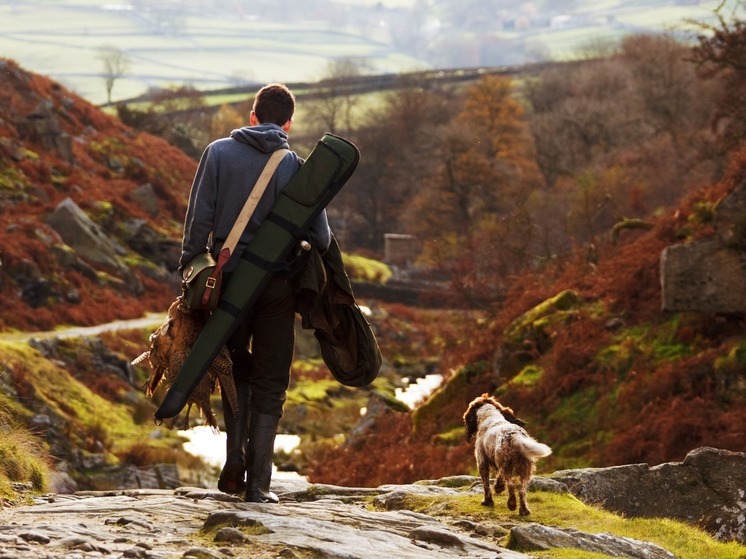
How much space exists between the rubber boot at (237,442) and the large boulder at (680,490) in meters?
3.28

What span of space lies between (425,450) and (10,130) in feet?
102

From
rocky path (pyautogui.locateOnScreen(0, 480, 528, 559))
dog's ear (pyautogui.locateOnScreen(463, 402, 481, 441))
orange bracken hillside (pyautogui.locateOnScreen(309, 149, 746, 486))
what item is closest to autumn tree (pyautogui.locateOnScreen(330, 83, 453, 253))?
orange bracken hillside (pyautogui.locateOnScreen(309, 149, 746, 486))

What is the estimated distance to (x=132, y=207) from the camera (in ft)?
164

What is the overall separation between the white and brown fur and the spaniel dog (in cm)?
193

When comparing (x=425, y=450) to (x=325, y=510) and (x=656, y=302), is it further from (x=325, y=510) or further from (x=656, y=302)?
(x=325, y=510)

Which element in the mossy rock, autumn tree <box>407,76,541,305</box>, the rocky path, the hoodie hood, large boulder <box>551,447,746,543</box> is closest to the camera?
the rocky path

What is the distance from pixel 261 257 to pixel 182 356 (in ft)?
2.86

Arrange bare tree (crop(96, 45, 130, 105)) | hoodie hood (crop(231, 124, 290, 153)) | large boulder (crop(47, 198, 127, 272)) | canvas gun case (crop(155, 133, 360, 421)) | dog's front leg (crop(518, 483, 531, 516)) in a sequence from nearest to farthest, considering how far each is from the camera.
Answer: canvas gun case (crop(155, 133, 360, 421)), hoodie hood (crop(231, 124, 290, 153)), dog's front leg (crop(518, 483, 531, 516)), large boulder (crop(47, 198, 127, 272)), bare tree (crop(96, 45, 130, 105))

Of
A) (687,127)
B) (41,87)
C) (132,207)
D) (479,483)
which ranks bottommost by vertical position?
(479,483)

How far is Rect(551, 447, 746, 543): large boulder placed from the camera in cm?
1109

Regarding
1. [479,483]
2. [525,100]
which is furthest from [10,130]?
[525,100]

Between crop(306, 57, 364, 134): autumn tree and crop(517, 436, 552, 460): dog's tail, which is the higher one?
crop(306, 57, 364, 134): autumn tree

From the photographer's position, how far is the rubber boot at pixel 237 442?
28.7 ft

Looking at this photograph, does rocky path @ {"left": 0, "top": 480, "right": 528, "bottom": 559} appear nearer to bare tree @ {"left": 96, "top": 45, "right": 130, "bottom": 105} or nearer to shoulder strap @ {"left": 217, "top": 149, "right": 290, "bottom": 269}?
shoulder strap @ {"left": 217, "top": 149, "right": 290, "bottom": 269}
